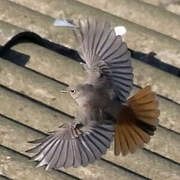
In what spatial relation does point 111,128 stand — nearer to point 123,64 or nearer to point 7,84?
point 123,64

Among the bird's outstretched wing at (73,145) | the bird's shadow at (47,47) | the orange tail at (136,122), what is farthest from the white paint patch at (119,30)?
the bird's outstretched wing at (73,145)

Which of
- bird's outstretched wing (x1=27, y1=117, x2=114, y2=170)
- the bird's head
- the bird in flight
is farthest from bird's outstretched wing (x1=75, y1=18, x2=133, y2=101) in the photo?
bird's outstretched wing (x1=27, y1=117, x2=114, y2=170)

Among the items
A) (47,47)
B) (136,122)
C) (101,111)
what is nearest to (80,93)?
(101,111)

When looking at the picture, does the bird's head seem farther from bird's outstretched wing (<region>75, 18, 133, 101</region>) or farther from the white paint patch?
the white paint patch

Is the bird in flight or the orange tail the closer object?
the bird in flight

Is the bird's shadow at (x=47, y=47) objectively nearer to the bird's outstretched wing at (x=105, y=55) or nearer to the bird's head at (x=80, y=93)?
the bird's outstretched wing at (x=105, y=55)

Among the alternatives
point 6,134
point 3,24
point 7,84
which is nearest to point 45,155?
point 6,134

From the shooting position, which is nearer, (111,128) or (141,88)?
(111,128)

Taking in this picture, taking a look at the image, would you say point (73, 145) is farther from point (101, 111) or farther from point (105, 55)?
point (105, 55)
